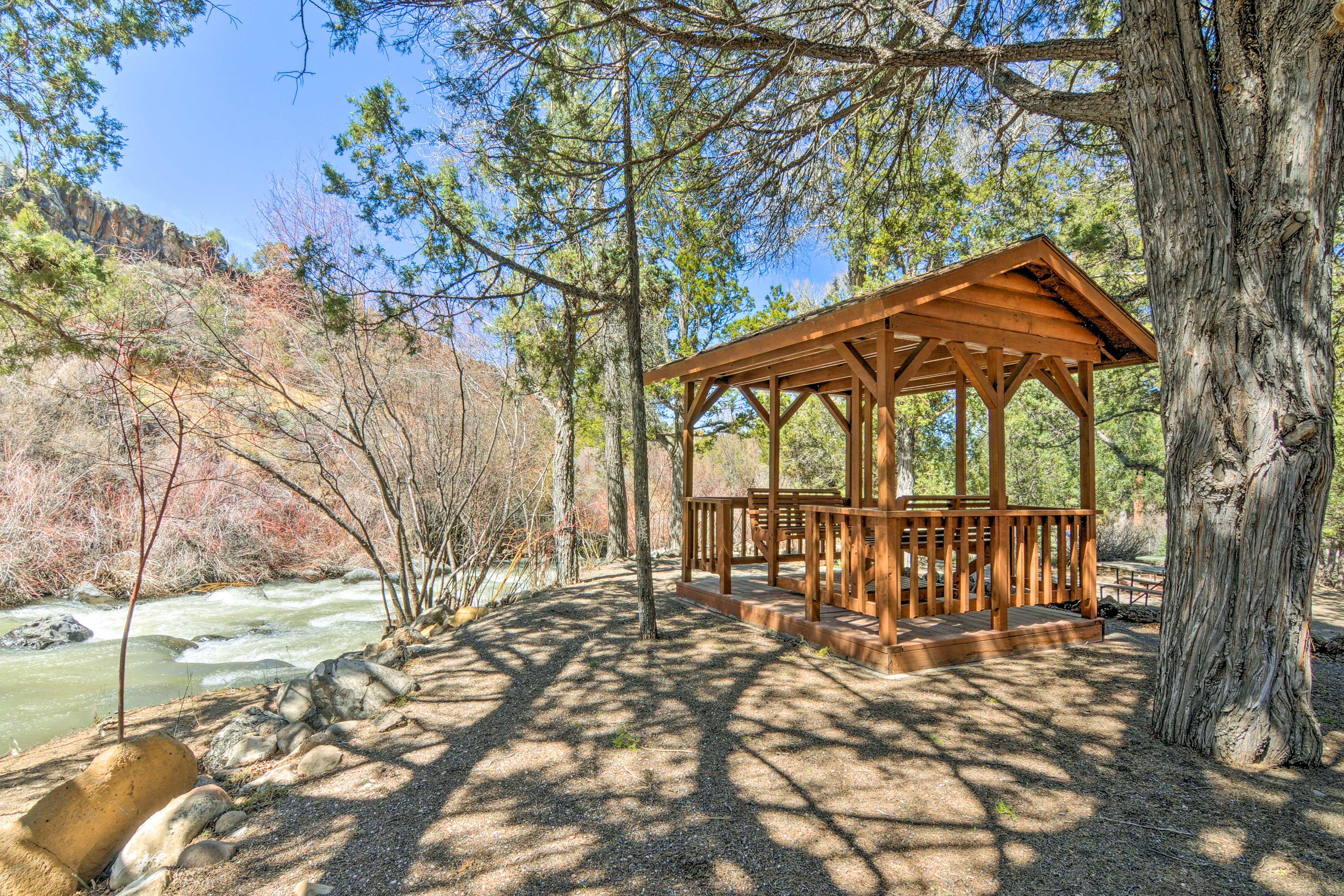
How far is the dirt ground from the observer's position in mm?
2150

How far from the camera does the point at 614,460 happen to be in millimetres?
10359

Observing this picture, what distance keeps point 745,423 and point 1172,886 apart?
9.60 metres

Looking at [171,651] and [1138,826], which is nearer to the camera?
[1138,826]

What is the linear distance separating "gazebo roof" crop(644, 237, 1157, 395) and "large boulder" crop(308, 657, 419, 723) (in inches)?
157

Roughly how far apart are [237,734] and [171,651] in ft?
15.9

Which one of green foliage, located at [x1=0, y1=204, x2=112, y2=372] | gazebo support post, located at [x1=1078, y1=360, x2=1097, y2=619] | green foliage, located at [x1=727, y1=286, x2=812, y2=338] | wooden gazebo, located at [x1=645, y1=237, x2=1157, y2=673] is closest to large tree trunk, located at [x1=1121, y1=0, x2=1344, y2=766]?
wooden gazebo, located at [x1=645, y1=237, x2=1157, y2=673]

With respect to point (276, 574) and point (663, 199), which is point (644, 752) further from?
point (276, 574)

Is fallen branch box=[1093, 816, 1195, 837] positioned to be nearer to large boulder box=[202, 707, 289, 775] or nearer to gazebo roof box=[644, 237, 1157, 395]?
gazebo roof box=[644, 237, 1157, 395]

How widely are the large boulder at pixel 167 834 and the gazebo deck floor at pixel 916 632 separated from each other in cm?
391

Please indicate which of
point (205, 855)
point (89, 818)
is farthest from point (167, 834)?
point (89, 818)

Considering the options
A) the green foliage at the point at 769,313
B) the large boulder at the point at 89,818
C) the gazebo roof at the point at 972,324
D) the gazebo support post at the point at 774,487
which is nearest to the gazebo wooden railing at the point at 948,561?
the gazebo support post at the point at 774,487

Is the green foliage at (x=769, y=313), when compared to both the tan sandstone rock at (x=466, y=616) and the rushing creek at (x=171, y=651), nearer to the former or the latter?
the tan sandstone rock at (x=466, y=616)

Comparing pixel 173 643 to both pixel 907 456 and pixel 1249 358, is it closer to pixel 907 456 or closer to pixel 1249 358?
pixel 1249 358

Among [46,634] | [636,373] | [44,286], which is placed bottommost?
[46,634]
